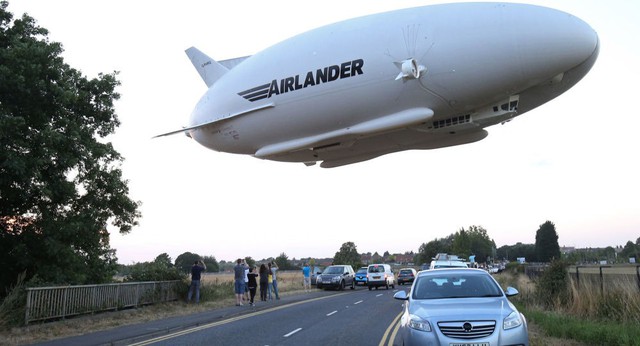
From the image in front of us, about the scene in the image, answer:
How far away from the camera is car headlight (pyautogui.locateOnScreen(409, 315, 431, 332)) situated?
7551 mm

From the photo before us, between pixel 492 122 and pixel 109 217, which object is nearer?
pixel 492 122

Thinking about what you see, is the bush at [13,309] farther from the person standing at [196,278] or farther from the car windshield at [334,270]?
the car windshield at [334,270]

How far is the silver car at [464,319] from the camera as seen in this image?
24.0ft

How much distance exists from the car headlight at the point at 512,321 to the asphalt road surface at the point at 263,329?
396 cm

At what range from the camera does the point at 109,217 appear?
741 inches

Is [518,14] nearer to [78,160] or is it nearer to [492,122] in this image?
[492,122]

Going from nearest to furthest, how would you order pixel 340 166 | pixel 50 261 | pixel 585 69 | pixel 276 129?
1. pixel 585 69
2. pixel 276 129
3. pixel 340 166
4. pixel 50 261

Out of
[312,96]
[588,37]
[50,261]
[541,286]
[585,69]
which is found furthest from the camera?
[541,286]

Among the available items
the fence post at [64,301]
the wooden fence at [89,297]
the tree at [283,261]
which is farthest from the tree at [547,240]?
the fence post at [64,301]

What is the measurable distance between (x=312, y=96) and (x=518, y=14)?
4.21 metres

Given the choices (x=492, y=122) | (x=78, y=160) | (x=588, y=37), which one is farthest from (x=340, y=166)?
(x=78, y=160)

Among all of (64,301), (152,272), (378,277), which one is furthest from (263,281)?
(378,277)

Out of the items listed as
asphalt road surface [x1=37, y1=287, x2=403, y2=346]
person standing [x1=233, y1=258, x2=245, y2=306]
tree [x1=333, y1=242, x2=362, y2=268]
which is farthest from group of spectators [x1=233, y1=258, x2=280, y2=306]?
tree [x1=333, y1=242, x2=362, y2=268]

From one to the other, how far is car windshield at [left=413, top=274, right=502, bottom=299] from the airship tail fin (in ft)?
29.7
